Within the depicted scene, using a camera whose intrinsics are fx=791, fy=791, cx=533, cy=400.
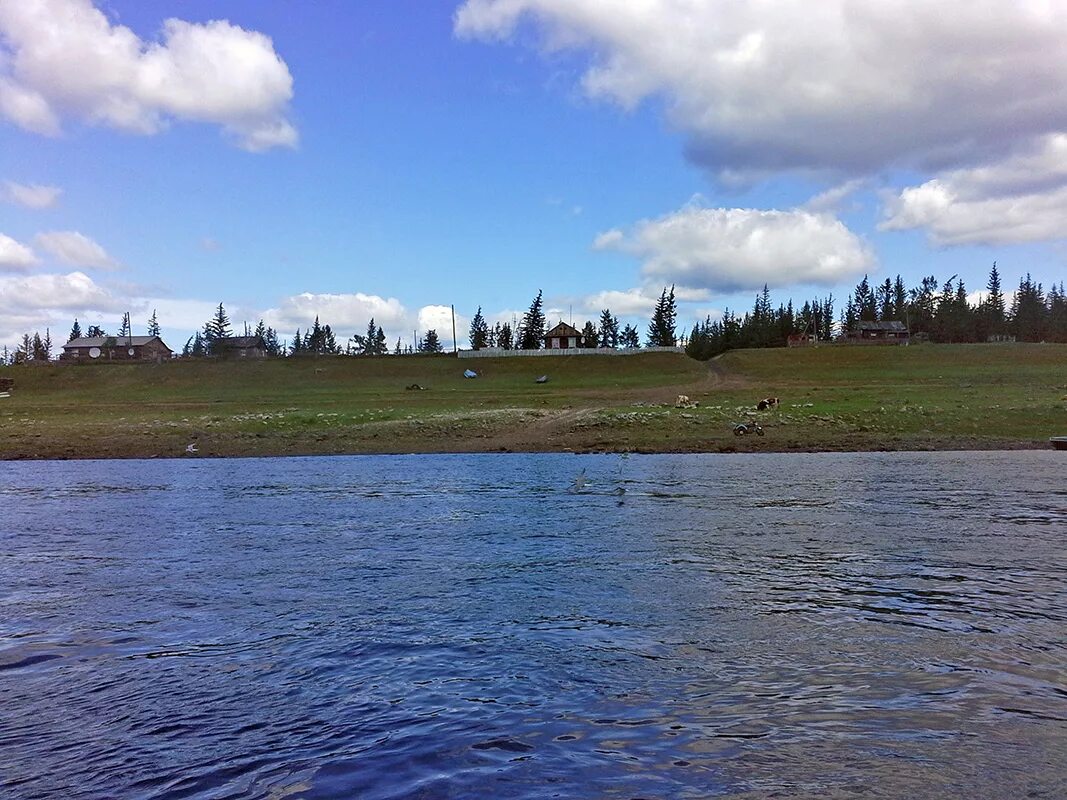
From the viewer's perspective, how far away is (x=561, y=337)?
135875 millimetres

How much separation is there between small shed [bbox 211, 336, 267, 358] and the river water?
12975 cm

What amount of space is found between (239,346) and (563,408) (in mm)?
120569

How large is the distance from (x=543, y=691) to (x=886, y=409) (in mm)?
45534

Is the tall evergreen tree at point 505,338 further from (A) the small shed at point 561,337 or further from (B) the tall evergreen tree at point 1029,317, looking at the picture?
(B) the tall evergreen tree at point 1029,317

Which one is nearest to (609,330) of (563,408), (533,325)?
(533,325)

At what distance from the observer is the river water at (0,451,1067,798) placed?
6.64m

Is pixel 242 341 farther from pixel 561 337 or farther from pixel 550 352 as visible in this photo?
pixel 550 352

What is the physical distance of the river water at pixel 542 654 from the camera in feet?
21.8

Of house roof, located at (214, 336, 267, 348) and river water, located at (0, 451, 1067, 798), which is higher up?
house roof, located at (214, 336, 267, 348)

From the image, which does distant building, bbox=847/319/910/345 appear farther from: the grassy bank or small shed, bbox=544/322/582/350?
small shed, bbox=544/322/582/350

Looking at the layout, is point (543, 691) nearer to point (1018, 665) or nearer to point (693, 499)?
point (1018, 665)

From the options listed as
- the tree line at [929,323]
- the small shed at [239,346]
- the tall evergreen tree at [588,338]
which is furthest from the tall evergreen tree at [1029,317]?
the small shed at [239,346]

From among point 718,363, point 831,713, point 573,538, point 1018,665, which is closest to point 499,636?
point 831,713

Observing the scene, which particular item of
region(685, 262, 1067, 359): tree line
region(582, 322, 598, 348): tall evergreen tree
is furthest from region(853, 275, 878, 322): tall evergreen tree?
region(582, 322, 598, 348): tall evergreen tree
